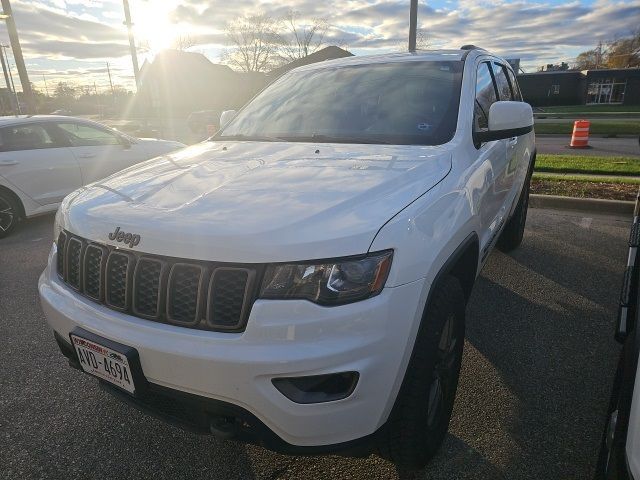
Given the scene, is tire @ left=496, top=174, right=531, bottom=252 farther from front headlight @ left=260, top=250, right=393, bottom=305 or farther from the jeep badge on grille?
the jeep badge on grille

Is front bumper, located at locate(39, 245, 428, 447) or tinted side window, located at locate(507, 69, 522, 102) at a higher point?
tinted side window, located at locate(507, 69, 522, 102)

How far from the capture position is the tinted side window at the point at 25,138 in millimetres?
6102

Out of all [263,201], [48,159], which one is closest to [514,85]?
[263,201]

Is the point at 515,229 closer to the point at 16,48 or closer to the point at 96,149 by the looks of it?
the point at 96,149

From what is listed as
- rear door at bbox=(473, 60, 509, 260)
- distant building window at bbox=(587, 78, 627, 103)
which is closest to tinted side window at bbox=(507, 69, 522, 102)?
rear door at bbox=(473, 60, 509, 260)

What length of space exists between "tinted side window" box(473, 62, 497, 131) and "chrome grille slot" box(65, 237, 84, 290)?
2.18 meters

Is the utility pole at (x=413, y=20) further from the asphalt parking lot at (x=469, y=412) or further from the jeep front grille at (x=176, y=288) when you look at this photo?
the jeep front grille at (x=176, y=288)

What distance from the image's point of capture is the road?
12086mm

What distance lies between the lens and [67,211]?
2146 millimetres

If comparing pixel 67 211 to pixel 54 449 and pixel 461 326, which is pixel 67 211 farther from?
pixel 461 326

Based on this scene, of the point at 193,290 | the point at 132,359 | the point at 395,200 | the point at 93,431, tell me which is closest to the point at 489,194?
the point at 395,200

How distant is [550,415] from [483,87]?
213 cm

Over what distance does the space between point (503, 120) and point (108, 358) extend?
2.31m

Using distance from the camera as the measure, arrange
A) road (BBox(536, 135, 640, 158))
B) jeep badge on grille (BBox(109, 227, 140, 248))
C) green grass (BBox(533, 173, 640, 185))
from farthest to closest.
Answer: road (BBox(536, 135, 640, 158)) → green grass (BBox(533, 173, 640, 185)) → jeep badge on grille (BBox(109, 227, 140, 248))
